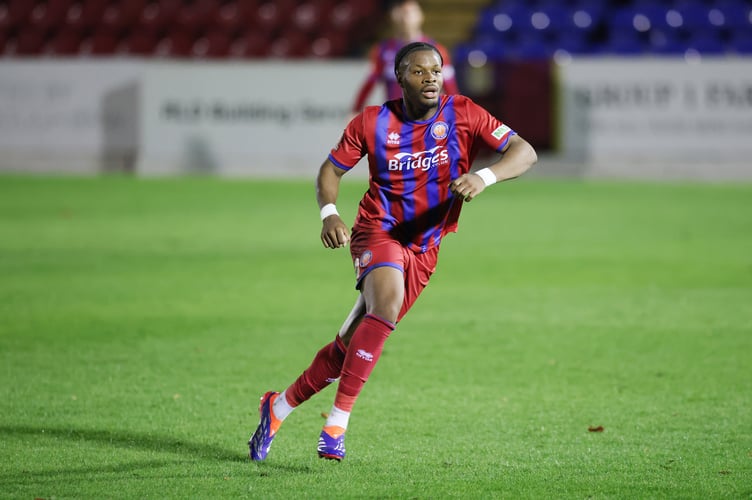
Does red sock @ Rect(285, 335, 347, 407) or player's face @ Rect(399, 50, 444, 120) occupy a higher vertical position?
player's face @ Rect(399, 50, 444, 120)

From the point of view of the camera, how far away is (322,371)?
521cm

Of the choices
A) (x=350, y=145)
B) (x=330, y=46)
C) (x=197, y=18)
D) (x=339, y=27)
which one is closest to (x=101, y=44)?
(x=197, y=18)

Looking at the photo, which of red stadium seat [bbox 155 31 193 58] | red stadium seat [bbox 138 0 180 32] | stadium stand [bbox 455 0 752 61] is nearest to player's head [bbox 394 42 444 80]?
stadium stand [bbox 455 0 752 61]

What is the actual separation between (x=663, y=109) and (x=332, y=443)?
52.1 ft

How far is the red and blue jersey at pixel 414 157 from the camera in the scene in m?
5.27

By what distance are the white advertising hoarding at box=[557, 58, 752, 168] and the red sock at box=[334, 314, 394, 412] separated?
15428 mm

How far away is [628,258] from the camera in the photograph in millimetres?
11844

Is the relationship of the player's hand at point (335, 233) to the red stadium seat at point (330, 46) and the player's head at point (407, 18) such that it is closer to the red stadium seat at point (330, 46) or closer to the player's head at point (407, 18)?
the player's head at point (407, 18)

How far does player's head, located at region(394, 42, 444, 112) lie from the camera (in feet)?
16.7

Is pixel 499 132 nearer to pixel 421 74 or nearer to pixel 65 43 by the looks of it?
pixel 421 74

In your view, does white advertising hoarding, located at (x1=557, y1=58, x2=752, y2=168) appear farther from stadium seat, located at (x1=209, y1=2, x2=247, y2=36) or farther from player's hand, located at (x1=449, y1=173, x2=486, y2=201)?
player's hand, located at (x1=449, y1=173, x2=486, y2=201)

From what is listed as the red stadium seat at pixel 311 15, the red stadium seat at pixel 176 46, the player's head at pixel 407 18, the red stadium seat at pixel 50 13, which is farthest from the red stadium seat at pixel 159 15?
the player's head at pixel 407 18

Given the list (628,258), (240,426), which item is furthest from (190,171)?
(240,426)

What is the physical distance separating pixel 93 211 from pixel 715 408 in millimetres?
10876
